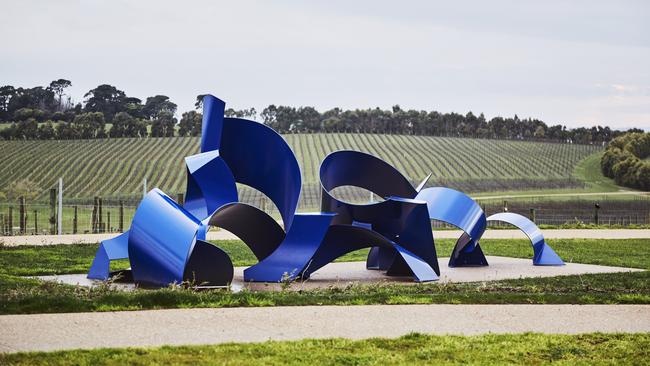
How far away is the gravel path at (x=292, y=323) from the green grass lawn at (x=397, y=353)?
427 mm

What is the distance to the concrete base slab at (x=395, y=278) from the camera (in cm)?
1662

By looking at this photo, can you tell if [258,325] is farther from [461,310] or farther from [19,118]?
[19,118]

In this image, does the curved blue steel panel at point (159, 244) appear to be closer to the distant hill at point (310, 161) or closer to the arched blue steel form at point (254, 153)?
the arched blue steel form at point (254, 153)

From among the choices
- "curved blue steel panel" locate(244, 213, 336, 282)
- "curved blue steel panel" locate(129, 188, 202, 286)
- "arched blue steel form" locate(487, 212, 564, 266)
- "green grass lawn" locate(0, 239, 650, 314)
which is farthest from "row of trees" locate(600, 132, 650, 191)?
"curved blue steel panel" locate(129, 188, 202, 286)

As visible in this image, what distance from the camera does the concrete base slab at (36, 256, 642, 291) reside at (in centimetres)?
1662

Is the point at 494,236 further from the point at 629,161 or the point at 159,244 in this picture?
the point at 629,161

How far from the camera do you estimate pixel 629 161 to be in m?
102

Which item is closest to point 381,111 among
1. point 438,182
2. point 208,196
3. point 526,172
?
point 526,172

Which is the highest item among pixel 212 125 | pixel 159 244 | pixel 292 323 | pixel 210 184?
pixel 212 125

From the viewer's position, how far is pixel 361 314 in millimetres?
11867

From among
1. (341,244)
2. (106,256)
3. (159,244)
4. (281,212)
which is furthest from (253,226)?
(159,244)

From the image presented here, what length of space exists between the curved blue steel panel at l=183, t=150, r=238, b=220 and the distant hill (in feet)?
145

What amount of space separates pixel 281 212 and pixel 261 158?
1126 millimetres

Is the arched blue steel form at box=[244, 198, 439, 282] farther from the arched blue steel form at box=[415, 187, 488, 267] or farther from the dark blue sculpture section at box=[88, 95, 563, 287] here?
the arched blue steel form at box=[415, 187, 488, 267]
